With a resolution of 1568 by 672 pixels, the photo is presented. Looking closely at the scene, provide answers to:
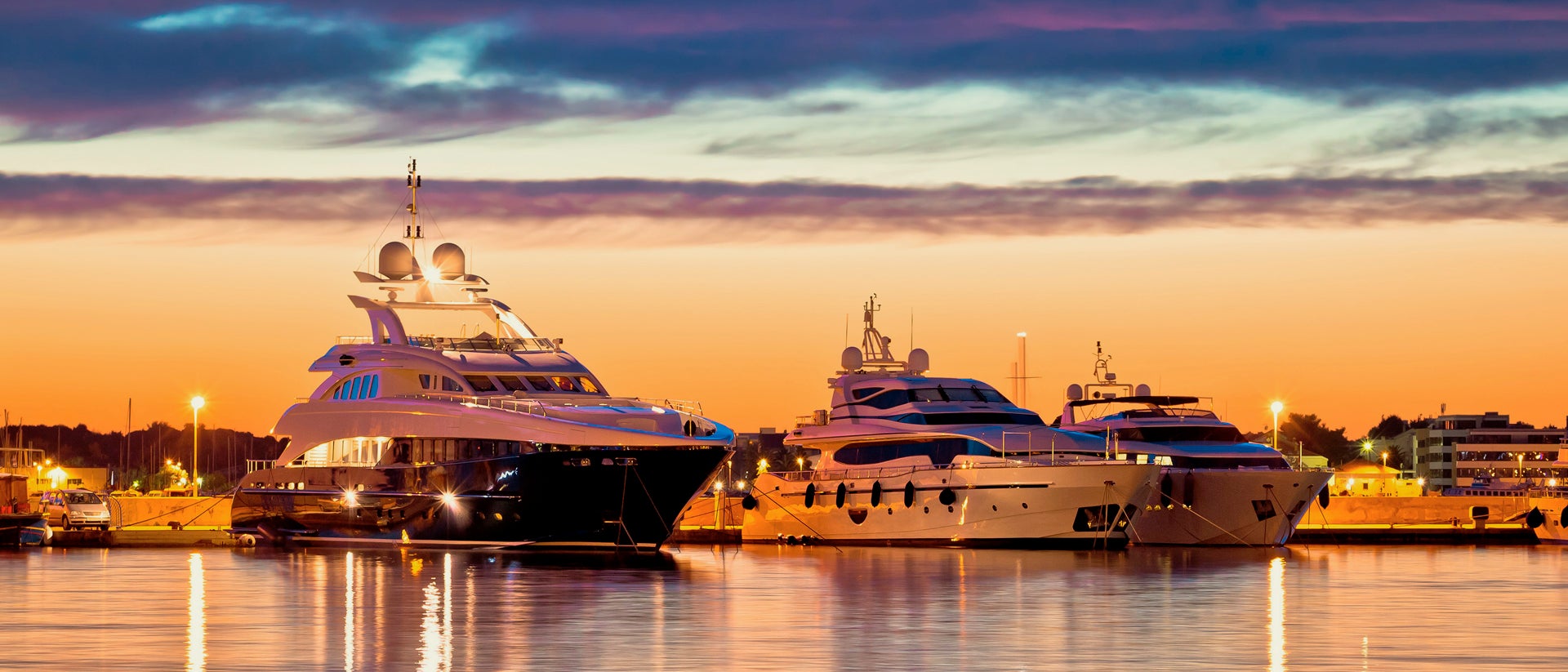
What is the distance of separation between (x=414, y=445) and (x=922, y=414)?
1724cm

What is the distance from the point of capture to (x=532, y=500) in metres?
51.3

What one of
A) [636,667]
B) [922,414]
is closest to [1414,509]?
[922,414]

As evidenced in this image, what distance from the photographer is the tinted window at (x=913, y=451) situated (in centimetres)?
6144

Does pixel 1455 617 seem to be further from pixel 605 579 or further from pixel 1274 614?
pixel 605 579

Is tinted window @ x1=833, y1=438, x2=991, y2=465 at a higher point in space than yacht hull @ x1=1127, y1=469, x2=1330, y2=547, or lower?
higher

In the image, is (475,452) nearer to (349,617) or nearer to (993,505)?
(993,505)

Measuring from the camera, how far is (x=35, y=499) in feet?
248

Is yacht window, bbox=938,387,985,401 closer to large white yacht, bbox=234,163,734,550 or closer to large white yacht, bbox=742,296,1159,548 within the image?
large white yacht, bbox=742,296,1159,548

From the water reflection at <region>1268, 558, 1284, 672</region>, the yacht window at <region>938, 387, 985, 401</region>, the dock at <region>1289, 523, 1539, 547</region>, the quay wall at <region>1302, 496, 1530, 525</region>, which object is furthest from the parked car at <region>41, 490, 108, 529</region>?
the quay wall at <region>1302, 496, 1530, 525</region>

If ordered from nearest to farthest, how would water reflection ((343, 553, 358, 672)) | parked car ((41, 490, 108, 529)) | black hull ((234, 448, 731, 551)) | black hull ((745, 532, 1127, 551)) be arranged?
water reflection ((343, 553, 358, 672))
black hull ((234, 448, 731, 551))
black hull ((745, 532, 1127, 551))
parked car ((41, 490, 108, 529))

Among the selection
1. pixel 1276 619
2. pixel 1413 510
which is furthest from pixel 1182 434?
pixel 1276 619

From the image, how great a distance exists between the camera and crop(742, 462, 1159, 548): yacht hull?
56875mm

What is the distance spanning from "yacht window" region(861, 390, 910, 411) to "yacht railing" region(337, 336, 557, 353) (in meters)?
12.1

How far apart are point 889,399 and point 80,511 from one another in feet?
89.0
